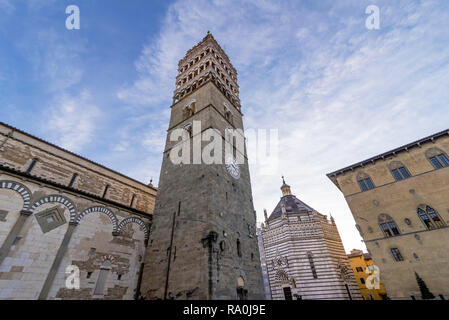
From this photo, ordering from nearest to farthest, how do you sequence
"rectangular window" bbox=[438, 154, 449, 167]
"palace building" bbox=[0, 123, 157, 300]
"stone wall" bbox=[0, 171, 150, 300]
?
"stone wall" bbox=[0, 171, 150, 300] → "palace building" bbox=[0, 123, 157, 300] → "rectangular window" bbox=[438, 154, 449, 167]

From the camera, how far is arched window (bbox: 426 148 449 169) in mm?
16127

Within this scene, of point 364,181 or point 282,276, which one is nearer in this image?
point 364,181

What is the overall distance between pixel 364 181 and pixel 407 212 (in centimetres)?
398

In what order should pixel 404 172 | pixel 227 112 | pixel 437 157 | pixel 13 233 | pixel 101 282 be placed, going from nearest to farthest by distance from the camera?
pixel 13 233, pixel 101 282, pixel 437 157, pixel 404 172, pixel 227 112

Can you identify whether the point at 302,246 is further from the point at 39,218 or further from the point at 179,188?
the point at 39,218

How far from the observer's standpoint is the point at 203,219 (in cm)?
1102

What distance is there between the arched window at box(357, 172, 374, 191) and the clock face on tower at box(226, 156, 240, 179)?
12.6 meters

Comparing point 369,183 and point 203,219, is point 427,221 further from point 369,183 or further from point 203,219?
point 203,219

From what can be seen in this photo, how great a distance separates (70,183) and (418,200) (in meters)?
26.5

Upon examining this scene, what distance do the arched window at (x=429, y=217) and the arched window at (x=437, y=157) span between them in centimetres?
362

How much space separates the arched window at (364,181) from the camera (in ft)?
62.0

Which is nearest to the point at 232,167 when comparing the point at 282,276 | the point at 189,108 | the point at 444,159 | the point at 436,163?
the point at 189,108

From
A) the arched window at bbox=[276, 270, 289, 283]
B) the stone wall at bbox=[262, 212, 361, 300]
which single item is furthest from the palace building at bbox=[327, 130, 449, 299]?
the arched window at bbox=[276, 270, 289, 283]

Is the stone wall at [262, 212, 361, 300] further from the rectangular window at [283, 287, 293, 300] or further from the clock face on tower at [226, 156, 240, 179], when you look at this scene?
the clock face on tower at [226, 156, 240, 179]
